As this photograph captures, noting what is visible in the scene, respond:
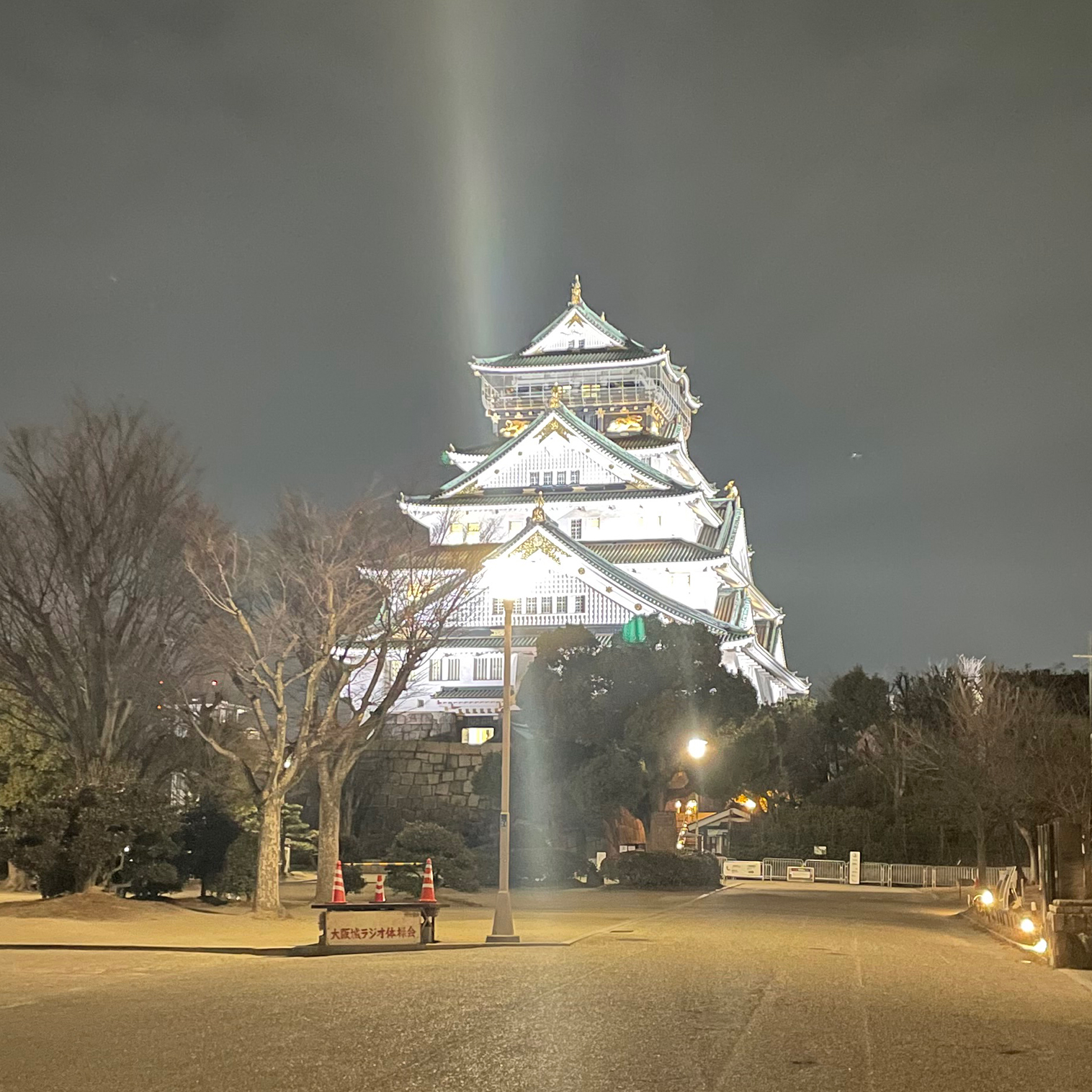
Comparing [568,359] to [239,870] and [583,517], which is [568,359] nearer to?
[583,517]

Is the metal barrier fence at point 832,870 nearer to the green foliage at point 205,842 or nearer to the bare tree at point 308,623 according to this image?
the bare tree at point 308,623

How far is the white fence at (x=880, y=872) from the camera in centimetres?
5009

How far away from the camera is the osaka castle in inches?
2343

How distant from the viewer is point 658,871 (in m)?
39.0

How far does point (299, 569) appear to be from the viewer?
27875mm

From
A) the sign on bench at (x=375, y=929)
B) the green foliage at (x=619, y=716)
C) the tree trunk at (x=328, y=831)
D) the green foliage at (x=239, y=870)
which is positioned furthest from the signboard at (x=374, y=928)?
the green foliage at (x=619, y=716)

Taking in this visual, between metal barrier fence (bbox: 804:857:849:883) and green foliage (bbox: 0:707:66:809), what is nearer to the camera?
green foliage (bbox: 0:707:66:809)

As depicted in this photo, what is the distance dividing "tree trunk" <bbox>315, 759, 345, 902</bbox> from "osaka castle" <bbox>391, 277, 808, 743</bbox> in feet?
70.0

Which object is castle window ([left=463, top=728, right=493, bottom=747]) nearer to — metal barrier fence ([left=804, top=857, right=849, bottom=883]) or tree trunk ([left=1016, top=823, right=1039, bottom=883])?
metal barrier fence ([left=804, top=857, right=849, bottom=883])

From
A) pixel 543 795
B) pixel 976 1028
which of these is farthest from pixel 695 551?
pixel 976 1028

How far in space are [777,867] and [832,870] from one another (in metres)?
2.04

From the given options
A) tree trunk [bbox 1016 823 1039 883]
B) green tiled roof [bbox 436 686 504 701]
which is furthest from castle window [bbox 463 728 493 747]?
tree trunk [bbox 1016 823 1039 883]

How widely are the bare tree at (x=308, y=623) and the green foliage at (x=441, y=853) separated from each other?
6.84 m

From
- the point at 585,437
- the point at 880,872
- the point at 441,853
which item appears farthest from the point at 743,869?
the point at 585,437
